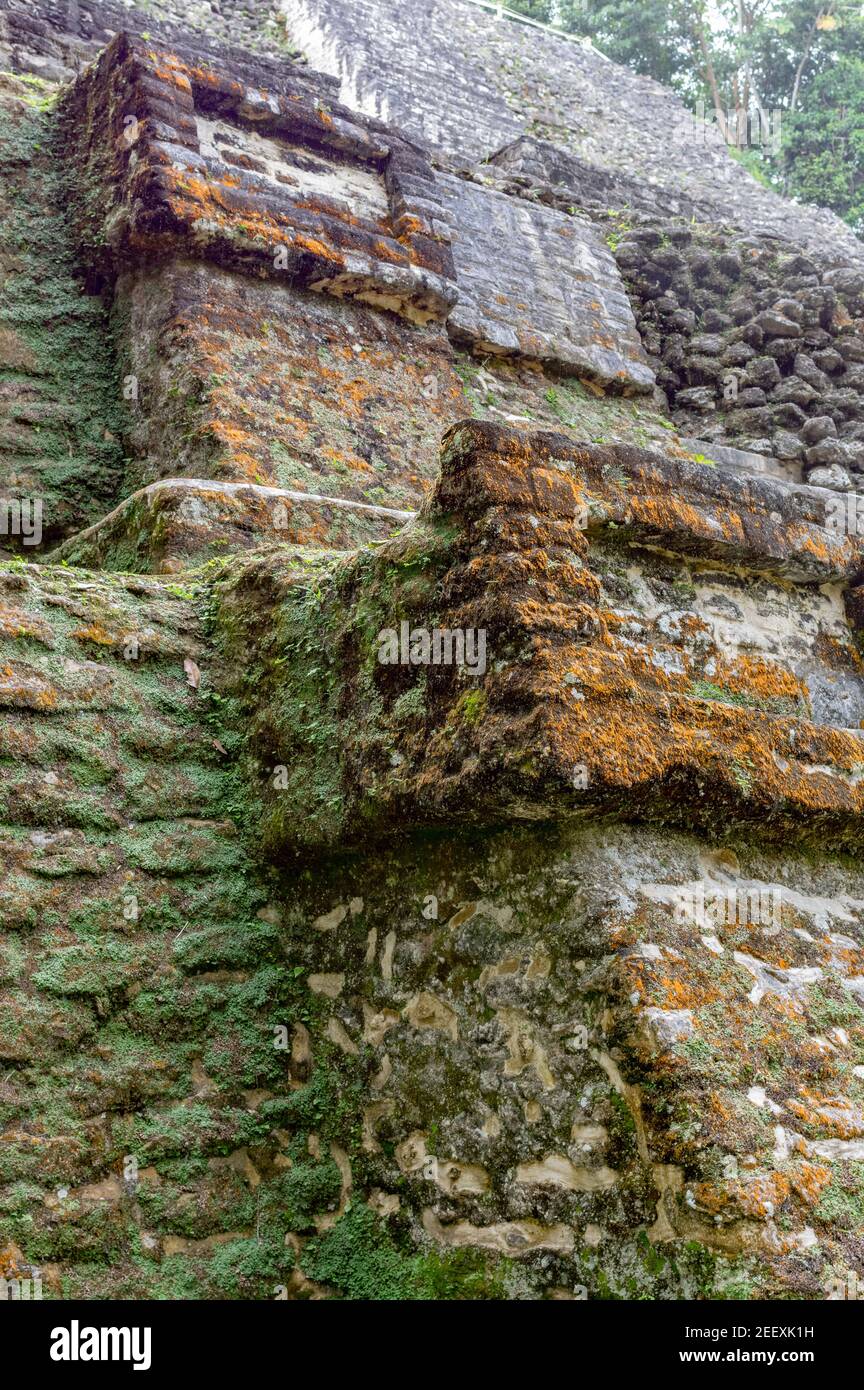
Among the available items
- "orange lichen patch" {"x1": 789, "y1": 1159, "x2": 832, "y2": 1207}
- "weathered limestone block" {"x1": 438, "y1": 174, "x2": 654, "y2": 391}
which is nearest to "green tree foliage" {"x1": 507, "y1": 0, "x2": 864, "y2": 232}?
"weathered limestone block" {"x1": 438, "y1": 174, "x2": 654, "y2": 391}

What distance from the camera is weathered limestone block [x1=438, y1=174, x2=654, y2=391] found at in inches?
262

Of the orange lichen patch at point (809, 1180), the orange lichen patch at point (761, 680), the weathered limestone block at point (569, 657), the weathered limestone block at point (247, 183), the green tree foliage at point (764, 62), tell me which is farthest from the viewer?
the green tree foliage at point (764, 62)

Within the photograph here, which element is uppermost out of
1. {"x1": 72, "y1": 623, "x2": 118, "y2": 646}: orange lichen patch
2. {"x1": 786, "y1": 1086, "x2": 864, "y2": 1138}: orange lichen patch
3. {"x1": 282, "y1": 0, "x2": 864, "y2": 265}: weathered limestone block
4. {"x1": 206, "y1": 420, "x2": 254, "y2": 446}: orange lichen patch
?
{"x1": 282, "y1": 0, "x2": 864, "y2": 265}: weathered limestone block

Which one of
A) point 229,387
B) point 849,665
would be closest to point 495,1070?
point 849,665

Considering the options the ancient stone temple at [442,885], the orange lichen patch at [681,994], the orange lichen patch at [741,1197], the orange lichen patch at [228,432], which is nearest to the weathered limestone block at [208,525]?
the ancient stone temple at [442,885]

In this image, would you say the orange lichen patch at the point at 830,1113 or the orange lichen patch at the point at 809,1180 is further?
the orange lichen patch at the point at 830,1113

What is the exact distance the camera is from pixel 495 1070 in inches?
99.2

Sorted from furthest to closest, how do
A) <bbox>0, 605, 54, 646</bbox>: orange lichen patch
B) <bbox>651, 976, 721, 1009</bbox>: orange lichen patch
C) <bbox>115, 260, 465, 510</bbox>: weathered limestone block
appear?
<bbox>115, 260, 465, 510</bbox>: weathered limestone block
<bbox>0, 605, 54, 646</bbox>: orange lichen patch
<bbox>651, 976, 721, 1009</bbox>: orange lichen patch

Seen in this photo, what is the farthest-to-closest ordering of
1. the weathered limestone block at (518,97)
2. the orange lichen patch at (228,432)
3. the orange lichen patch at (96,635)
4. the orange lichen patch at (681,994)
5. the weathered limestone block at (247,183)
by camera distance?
1. the weathered limestone block at (518,97)
2. the weathered limestone block at (247,183)
3. the orange lichen patch at (228,432)
4. the orange lichen patch at (96,635)
5. the orange lichen patch at (681,994)

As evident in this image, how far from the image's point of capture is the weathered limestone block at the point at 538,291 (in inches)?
262

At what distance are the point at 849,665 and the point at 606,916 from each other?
4.24ft

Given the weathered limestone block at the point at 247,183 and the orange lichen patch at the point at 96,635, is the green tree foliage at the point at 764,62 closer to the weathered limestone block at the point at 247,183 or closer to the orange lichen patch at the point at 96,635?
the weathered limestone block at the point at 247,183

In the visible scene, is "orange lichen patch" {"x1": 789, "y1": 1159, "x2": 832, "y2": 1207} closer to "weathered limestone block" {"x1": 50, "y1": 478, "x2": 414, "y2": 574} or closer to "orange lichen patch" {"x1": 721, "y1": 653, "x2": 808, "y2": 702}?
"orange lichen patch" {"x1": 721, "y1": 653, "x2": 808, "y2": 702}

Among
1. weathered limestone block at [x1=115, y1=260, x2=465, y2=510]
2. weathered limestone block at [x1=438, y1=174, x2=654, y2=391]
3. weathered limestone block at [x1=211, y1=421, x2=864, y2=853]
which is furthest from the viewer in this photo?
weathered limestone block at [x1=438, y1=174, x2=654, y2=391]
